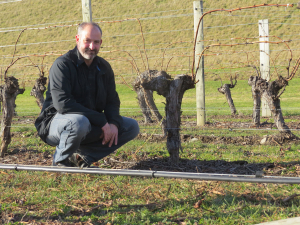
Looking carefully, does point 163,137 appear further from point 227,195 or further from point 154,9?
point 154,9

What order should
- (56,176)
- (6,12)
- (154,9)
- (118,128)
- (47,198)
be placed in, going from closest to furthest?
1. (47,198)
2. (56,176)
3. (118,128)
4. (154,9)
5. (6,12)

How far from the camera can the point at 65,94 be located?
354 centimetres

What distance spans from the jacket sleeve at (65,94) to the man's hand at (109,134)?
56 millimetres

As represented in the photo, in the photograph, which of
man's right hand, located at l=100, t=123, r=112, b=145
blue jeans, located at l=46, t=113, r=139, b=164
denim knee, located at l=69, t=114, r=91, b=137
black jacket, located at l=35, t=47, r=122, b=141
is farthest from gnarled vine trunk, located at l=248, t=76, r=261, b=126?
denim knee, located at l=69, t=114, r=91, b=137

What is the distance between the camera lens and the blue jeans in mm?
3514

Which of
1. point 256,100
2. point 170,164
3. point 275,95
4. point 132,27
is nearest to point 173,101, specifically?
point 170,164

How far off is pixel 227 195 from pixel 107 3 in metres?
34.1

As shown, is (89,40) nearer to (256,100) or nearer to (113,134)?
(113,134)

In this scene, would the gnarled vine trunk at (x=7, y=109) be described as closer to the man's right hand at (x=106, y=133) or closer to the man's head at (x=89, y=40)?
the man's head at (x=89, y=40)

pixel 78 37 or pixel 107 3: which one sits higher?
pixel 107 3

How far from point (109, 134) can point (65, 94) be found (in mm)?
615

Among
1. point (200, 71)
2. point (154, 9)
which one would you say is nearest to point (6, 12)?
point (154, 9)

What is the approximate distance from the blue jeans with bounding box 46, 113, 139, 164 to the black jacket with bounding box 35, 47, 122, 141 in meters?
0.09

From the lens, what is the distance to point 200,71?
308 inches
